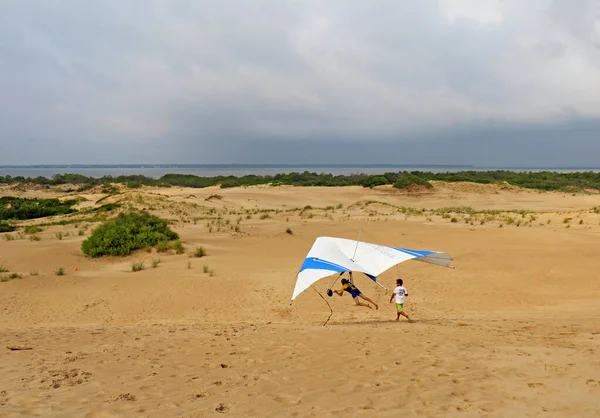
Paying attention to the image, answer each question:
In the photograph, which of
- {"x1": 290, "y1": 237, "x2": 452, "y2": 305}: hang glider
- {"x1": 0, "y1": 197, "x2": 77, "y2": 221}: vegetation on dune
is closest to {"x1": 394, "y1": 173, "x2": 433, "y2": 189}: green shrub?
{"x1": 0, "y1": 197, "x2": 77, "y2": 221}: vegetation on dune

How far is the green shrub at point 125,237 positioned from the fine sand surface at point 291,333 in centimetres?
75

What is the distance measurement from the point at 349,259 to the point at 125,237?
45.5 feet

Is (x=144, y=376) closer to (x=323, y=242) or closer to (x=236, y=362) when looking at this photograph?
(x=236, y=362)

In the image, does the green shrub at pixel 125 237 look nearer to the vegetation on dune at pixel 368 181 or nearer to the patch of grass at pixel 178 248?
the patch of grass at pixel 178 248

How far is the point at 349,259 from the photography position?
1087cm

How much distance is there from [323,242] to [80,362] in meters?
6.21

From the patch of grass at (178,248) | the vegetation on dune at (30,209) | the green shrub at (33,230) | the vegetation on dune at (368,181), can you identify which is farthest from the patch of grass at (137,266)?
the vegetation on dune at (368,181)

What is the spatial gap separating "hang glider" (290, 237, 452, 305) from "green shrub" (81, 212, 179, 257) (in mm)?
12330

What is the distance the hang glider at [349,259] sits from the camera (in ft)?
33.2

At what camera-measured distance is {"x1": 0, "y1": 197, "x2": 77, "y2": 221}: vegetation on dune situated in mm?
38500

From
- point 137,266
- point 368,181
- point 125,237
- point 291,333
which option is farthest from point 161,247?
point 368,181

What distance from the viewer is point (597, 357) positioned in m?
7.44

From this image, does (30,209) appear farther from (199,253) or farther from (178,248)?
(199,253)

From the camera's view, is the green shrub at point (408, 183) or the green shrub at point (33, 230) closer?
the green shrub at point (33, 230)
